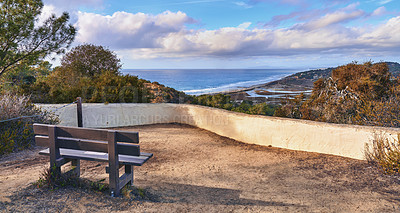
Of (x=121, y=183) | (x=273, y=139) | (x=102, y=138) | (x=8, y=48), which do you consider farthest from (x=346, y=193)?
A: (x=8, y=48)

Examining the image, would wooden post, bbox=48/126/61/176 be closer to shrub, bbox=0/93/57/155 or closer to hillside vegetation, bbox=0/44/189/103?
shrub, bbox=0/93/57/155

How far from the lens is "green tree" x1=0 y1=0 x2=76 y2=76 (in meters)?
11.2

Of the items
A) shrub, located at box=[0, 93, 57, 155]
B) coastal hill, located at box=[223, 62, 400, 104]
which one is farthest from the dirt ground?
coastal hill, located at box=[223, 62, 400, 104]

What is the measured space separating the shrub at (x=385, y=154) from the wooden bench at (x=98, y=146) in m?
4.53

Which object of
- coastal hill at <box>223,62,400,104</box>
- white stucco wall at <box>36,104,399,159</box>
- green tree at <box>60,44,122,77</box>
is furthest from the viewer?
coastal hill at <box>223,62,400,104</box>

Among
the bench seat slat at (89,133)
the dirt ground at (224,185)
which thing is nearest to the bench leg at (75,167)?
the dirt ground at (224,185)

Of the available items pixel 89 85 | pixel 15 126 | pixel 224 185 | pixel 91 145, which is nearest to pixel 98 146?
pixel 91 145

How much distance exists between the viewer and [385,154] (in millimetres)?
4969

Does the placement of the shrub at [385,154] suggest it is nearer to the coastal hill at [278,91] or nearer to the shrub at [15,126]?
the coastal hill at [278,91]

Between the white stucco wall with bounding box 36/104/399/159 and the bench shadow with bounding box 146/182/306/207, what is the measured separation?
2.86 m

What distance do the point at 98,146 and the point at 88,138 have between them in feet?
0.64

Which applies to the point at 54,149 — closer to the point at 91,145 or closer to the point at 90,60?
the point at 91,145

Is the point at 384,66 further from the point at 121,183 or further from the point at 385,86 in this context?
the point at 121,183

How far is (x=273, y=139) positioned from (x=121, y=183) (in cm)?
462
